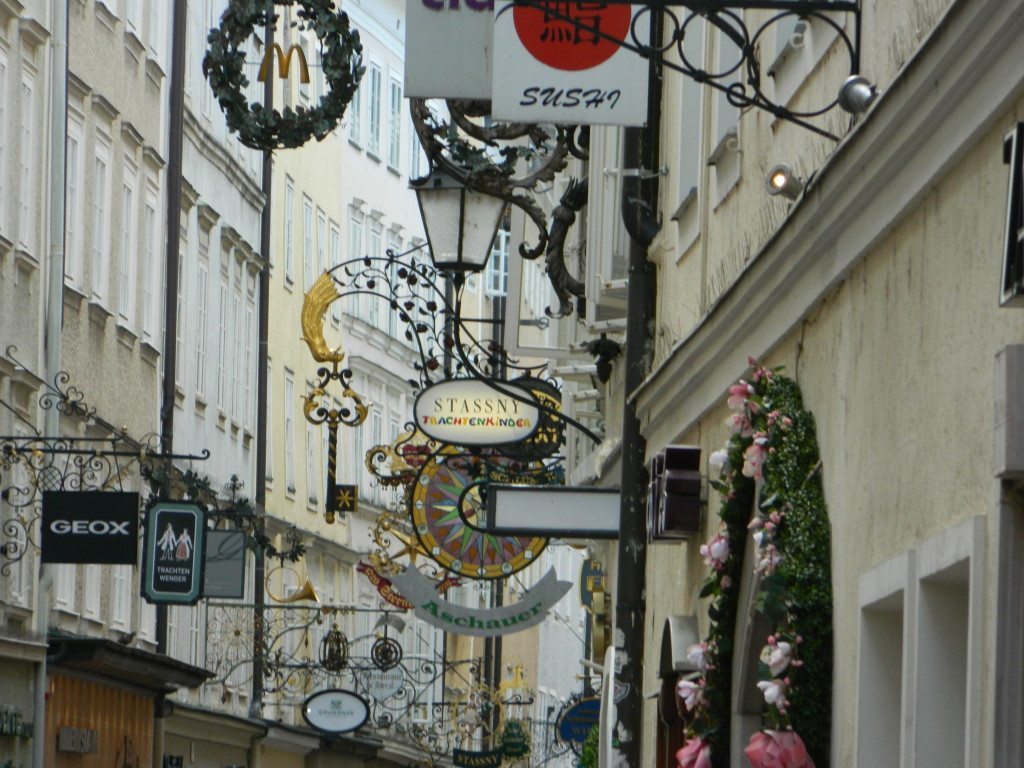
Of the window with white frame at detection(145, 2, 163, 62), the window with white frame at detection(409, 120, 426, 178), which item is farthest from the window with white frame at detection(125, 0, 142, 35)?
the window with white frame at detection(409, 120, 426, 178)

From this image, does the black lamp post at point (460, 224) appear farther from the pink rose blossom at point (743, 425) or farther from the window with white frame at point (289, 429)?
the window with white frame at point (289, 429)

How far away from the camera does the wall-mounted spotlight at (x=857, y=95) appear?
7336 mm

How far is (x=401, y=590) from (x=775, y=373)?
7.88m

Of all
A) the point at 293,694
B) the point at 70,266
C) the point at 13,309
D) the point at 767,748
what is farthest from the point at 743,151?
the point at 293,694

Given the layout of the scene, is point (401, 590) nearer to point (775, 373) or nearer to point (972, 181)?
point (775, 373)

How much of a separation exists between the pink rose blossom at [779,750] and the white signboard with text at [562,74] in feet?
9.31

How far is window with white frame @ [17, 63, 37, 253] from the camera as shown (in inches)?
992

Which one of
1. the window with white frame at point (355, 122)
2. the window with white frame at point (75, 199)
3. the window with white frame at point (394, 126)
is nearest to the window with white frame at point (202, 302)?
the window with white frame at point (75, 199)

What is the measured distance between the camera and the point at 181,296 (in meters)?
35.3

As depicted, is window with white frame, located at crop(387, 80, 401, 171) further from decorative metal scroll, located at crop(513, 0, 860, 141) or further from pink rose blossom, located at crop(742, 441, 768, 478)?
decorative metal scroll, located at crop(513, 0, 860, 141)

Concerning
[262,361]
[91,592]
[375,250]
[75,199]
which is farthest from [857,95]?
[375,250]

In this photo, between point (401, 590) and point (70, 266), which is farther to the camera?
point (70, 266)

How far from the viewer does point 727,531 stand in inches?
369

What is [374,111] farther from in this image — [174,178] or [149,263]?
[149,263]
